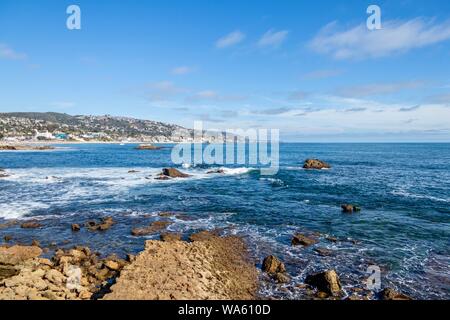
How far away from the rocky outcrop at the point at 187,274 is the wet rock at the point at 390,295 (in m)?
6.12

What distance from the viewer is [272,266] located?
701 inches

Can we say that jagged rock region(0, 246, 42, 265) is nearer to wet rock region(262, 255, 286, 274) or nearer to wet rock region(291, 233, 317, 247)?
wet rock region(262, 255, 286, 274)

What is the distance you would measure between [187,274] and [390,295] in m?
9.76

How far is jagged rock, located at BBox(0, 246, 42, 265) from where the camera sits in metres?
17.3

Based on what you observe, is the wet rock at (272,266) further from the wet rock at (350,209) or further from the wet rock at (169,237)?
the wet rock at (350,209)

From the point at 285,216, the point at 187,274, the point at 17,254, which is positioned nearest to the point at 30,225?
the point at 17,254

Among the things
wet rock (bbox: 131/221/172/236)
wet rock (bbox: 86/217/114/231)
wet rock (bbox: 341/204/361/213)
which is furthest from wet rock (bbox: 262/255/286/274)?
wet rock (bbox: 341/204/361/213)

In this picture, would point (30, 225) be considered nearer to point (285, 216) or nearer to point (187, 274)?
point (187, 274)

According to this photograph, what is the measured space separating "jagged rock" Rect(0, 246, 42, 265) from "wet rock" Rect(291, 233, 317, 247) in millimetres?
16759

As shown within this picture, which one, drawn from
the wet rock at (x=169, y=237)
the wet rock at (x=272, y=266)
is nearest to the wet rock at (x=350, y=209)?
the wet rock at (x=272, y=266)

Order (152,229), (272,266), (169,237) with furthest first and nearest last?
(152,229) → (169,237) → (272,266)

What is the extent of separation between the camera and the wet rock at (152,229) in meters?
23.9

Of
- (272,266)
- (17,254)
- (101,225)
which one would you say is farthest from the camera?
(101,225)
